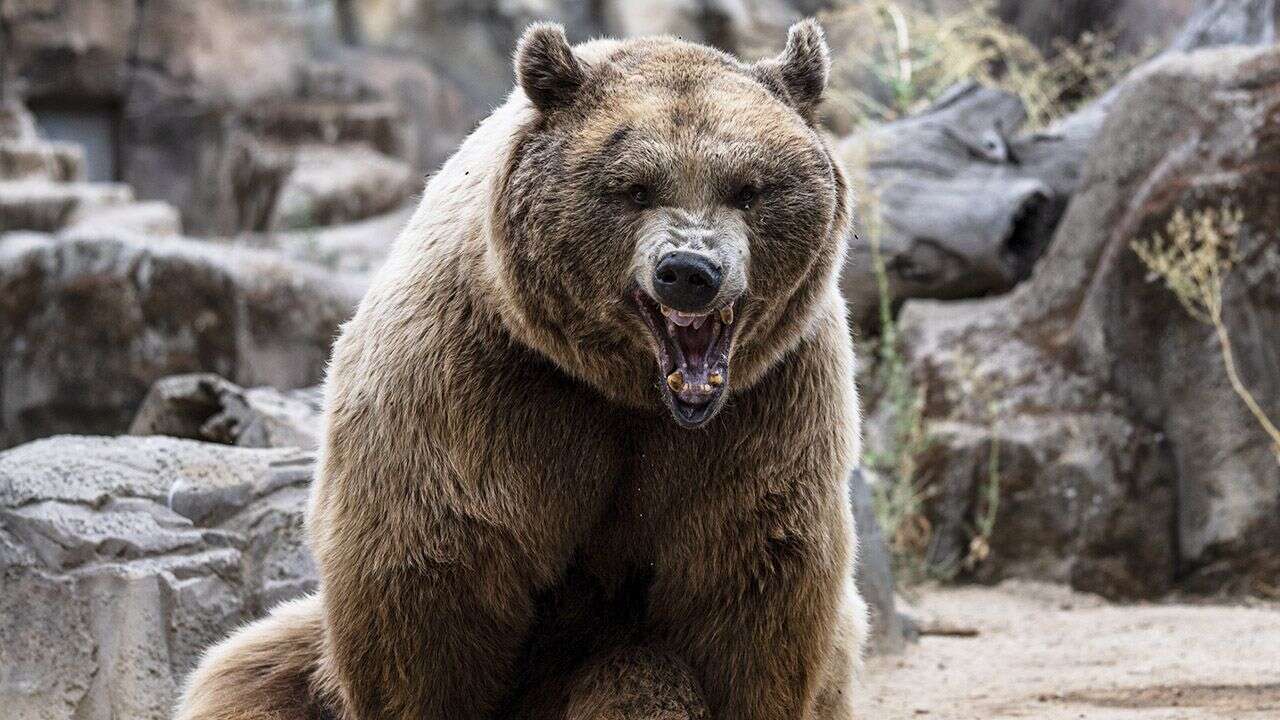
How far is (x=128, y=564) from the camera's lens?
14.8 feet

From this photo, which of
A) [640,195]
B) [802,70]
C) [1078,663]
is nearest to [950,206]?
[1078,663]

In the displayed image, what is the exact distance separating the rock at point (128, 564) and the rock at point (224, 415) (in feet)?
3.11

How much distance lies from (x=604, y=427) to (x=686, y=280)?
553 millimetres

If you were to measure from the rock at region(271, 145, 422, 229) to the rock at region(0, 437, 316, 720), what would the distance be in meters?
11.9

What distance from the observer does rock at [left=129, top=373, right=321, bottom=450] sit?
233 inches

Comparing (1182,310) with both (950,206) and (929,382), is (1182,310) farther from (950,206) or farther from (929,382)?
(950,206)

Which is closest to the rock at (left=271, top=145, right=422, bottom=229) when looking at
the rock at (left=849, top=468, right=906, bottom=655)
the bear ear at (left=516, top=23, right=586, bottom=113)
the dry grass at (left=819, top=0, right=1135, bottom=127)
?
the dry grass at (left=819, top=0, right=1135, bottom=127)

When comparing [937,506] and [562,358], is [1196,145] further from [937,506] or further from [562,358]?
[562,358]

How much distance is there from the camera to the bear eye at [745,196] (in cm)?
312

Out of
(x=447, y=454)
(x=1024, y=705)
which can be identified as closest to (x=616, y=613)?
(x=447, y=454)

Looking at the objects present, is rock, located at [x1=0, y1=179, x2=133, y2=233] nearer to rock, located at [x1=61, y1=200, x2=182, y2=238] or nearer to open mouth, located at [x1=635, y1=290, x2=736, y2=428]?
rock, located at [x1=61, y1=200, x2=182, y2=238]

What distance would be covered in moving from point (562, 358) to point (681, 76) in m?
0.64

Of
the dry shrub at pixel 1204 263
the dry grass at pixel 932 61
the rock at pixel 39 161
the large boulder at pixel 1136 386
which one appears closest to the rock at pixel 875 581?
the large boulder at pixel 1136 386

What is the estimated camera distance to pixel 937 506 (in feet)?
25.5
